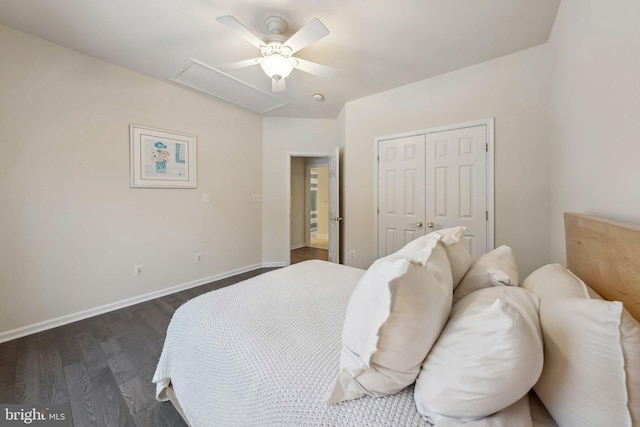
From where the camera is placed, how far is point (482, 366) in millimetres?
576

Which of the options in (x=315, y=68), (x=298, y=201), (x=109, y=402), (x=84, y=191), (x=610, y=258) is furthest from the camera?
(x=298, y=201)

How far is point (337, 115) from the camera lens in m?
4.04

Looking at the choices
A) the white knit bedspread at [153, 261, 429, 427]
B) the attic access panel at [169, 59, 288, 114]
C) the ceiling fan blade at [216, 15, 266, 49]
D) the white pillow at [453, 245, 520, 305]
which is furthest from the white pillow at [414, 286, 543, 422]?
the attic access panel at [169, 59, 288, 114]

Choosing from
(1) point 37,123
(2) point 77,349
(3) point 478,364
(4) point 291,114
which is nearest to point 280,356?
(3) point 478,364

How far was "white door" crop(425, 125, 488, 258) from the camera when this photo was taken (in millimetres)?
2604

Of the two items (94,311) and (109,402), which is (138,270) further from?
(109,402)

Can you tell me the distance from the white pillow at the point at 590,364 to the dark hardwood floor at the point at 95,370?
1.67 meters

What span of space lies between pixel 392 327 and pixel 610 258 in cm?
88

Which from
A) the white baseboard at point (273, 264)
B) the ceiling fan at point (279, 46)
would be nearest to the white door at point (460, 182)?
the ceiling fan at point (279, 46)

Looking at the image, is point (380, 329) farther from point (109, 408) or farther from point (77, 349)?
point (77, 349)

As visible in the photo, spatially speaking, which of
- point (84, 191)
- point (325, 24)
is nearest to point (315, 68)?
point (325, 24)

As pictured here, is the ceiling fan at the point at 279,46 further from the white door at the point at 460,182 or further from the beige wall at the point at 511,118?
the white door at the point at 460,182

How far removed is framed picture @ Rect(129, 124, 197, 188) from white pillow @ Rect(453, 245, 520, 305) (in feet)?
10.7

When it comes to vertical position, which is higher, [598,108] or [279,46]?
[279,46]
